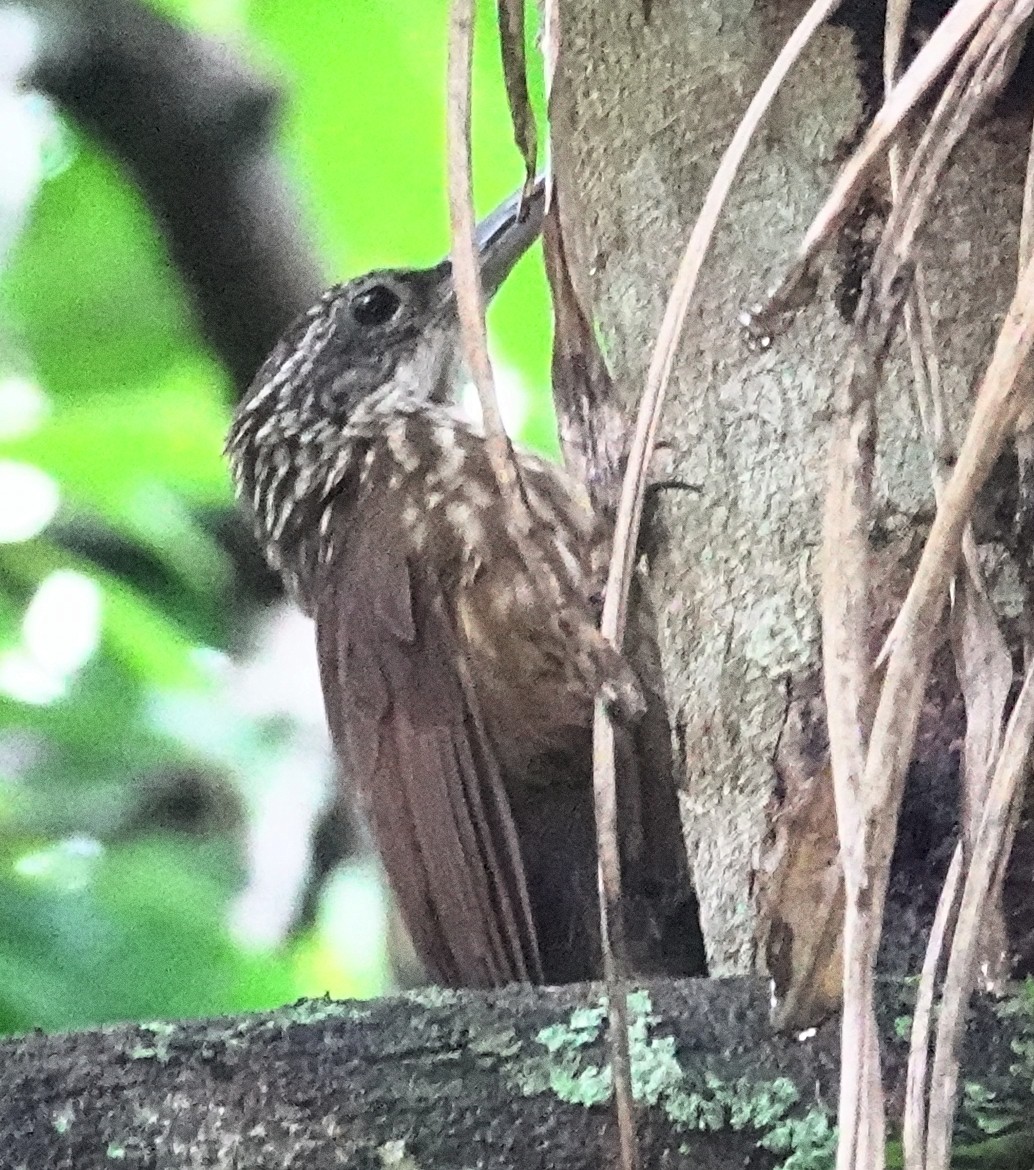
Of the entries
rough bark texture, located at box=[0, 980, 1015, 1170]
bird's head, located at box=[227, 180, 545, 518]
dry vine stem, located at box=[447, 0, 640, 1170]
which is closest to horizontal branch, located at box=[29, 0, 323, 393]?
bird's head, located at box=[227, 180, 545, 518]

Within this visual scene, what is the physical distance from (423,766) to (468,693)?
8 cm

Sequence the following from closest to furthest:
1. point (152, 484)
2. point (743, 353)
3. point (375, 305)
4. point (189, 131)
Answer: point (743, 353), point (375, 305), point (189, 131), point (152, 484)

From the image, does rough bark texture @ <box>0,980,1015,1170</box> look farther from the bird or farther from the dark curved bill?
the dark curved bill

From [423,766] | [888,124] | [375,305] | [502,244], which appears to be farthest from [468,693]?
[888,124]

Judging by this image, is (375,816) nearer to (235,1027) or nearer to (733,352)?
(733,352)

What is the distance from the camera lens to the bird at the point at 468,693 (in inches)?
54.2

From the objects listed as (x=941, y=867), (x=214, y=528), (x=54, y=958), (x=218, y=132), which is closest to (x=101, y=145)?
(x=218, y=132)

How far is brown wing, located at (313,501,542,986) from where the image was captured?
4.46 feet

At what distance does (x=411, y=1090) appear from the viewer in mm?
697

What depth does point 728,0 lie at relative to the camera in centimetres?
105

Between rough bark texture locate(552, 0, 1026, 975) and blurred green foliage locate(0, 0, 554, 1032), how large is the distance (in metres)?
0.94

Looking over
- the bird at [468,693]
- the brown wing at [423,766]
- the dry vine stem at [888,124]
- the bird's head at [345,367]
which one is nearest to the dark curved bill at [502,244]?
the bird at [468,693]

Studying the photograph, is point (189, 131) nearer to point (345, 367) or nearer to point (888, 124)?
point (345, 367)

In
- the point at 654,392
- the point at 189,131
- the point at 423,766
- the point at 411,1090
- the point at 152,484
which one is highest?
the point at 189,131
